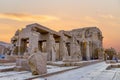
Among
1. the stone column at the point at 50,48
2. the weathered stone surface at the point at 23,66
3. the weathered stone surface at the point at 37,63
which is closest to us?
the weathered stone surface at the point at 37,63

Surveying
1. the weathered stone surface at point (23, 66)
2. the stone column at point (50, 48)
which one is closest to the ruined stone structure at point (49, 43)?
the stone column at point (50, 48)

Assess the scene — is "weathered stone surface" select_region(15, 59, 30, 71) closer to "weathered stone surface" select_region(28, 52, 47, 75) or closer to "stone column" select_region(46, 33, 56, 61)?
"weathered stone surface" select_region(28, 52, 47, 75)

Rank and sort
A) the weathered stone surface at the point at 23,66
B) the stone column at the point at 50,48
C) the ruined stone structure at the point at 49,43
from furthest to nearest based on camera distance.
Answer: the stone column at the point at 50,48 < the ruined stone structure at the point at 49,43 < the weathered stone surface at the point at 23,66

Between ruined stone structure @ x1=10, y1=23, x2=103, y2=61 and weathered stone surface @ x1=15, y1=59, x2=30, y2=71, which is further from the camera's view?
ruined stone structure @ x1=10, y1=23, x2=103, y2=61

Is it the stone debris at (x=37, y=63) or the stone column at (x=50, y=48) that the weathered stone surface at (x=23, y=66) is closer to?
the stone debris at (x=37, y=63)

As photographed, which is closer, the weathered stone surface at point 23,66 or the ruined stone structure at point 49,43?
the weathered stone surface at point 23,66

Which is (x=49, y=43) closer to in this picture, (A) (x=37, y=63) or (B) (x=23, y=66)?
(B) (x=23, y=66)

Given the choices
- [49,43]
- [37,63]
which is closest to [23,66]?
[37,63]

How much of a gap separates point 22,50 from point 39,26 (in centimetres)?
616

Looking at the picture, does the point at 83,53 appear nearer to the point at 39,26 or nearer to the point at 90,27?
the point at 90,27

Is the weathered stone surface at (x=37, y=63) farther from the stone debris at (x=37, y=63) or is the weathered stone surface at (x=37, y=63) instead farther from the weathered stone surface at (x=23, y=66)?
the weathered stone surface at (x=23, y=66)

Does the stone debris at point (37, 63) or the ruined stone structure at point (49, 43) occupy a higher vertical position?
the ruined stone structure at point (49, 43)

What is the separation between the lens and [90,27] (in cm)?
4534

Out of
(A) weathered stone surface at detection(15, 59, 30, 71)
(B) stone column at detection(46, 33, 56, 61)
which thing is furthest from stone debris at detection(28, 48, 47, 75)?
(B) stone column at detection(46, 33, 56, 61)
